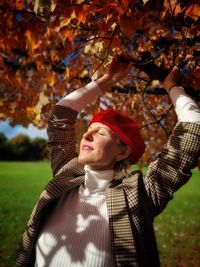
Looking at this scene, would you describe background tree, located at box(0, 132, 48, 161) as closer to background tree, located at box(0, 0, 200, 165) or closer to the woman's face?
background tree, located at box(0, 0, 200, 165)

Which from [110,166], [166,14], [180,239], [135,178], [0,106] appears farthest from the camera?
[180,239]

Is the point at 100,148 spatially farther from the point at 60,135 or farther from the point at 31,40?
the point at 31,40

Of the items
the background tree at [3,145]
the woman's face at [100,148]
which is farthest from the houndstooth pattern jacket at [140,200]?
the background tree at [3,145]

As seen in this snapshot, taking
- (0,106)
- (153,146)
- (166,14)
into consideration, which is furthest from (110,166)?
(153,146)

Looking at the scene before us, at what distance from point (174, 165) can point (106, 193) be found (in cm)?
53

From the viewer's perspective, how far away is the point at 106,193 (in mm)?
2008

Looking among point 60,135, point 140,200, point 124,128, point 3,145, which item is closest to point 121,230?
point 140,200

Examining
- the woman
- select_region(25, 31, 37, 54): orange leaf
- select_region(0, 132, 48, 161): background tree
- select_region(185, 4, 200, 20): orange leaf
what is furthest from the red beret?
select_region(0, 132, 48, 161): background tree

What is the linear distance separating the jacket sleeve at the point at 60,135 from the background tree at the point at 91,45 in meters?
0.48

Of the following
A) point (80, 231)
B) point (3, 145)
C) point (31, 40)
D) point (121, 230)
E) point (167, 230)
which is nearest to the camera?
point (121, 230)

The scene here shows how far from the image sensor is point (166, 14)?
8.71 feet

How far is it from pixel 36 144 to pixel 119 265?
3199 inches

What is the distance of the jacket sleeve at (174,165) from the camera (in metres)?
1.85

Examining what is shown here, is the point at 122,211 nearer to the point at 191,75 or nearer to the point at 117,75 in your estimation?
the point at 117,75
